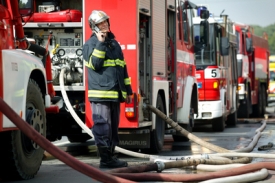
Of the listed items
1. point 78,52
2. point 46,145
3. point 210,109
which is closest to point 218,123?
point 210,109

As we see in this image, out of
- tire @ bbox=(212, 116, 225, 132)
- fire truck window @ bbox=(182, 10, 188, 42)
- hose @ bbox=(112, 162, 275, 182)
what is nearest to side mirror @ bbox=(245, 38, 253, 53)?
tire @ bbox=(212, 116, 225, 132)

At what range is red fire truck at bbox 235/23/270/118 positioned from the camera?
2550 centimetres

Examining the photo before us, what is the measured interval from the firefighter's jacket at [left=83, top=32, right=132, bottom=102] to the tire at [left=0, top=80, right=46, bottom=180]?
956 mm

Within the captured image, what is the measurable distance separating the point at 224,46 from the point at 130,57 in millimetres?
8576

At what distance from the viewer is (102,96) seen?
9820 millimetres

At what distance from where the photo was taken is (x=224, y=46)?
64.6ft

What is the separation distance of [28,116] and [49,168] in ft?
6.43

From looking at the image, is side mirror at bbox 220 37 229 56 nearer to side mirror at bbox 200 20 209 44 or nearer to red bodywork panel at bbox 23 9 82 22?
side mirror at bbox 200 20 209 44

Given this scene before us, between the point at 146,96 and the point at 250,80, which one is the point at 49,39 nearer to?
the point at 146,96

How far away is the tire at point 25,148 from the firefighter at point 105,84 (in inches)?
37.2

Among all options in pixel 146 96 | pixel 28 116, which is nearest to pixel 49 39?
pixel 146 96

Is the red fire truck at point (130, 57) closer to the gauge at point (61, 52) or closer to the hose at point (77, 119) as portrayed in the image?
the gauge at point (61, 52)

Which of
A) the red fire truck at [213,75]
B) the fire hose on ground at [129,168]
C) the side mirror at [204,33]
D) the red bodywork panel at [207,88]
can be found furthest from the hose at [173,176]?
the red bodywork panel at [207,88]

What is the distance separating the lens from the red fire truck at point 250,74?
25500 mm
